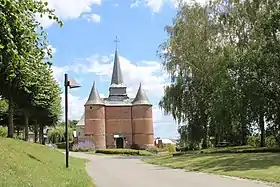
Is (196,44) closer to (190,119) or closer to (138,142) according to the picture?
(190,119)

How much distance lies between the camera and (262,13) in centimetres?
3678

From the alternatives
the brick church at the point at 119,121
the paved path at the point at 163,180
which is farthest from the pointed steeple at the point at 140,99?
the paved path at the point at 163,180

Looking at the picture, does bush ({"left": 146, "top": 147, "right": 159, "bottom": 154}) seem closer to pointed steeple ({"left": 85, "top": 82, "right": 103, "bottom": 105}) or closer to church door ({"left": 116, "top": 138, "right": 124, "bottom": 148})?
church door ({"left": 116, "top": 138, "right": 124, "bottom": 148})

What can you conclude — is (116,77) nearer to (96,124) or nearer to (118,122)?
(118,122)

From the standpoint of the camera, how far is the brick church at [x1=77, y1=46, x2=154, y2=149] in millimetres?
83812

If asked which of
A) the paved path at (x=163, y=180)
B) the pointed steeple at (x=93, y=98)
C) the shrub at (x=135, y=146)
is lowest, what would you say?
the paved path at (x=163, y=180)

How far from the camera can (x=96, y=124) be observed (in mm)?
83312

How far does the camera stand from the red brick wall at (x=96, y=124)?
82.6 meters

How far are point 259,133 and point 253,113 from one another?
223 inches

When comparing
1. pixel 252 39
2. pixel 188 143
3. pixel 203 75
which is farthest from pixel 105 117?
pixel 252 39

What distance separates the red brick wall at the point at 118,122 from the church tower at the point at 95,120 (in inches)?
104

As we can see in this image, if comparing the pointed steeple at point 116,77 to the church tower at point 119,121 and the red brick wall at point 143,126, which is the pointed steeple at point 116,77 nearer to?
the church tower at point 119,121

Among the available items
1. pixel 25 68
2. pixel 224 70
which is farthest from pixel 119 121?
pixel 25 68

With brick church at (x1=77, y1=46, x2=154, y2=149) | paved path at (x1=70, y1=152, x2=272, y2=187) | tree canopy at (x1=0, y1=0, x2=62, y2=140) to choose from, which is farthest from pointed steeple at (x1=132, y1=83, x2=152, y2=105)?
paved path at (x1=70, y1=152, x2=272, y2=187)
